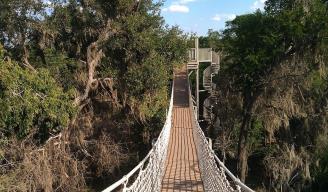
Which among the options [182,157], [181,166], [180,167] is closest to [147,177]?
[180,167]

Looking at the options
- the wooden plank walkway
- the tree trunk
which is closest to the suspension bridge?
the wooden plank walkway

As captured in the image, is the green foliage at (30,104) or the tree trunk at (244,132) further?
the tree trunk at (244,132)

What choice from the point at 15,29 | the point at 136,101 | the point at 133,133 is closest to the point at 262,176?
the point at 133,133

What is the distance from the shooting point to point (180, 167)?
448 inches

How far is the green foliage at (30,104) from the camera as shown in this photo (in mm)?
9555

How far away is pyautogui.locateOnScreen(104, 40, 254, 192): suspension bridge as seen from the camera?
5.83 metres

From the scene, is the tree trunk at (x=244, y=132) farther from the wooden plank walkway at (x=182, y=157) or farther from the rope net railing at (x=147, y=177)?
the rope net railing at (x=147, y=177)

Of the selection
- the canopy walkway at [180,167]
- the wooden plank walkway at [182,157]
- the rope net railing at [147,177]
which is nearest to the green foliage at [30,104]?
the canopy walkway at [180,167]

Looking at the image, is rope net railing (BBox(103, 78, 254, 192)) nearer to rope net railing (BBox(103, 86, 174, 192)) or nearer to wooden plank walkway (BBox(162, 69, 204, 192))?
rope net railing (BBox(103, 86, 174, 192))

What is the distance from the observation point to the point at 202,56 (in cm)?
2828

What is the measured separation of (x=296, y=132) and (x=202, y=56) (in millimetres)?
8468

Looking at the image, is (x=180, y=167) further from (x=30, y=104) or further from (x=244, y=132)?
(x=244, y=132)

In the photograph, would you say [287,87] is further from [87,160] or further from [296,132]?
[87,160]

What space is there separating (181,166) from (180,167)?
10 centimetres
